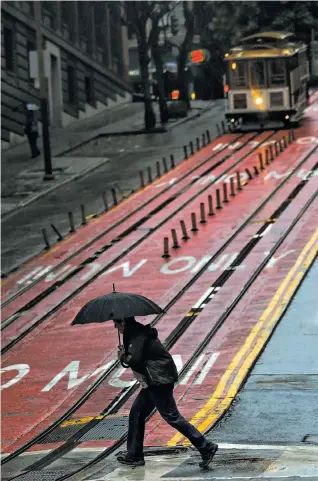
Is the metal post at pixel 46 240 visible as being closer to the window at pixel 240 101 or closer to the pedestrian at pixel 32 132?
the pedestrian at pixel 32 132

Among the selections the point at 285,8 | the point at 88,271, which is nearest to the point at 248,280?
the point at 88,271

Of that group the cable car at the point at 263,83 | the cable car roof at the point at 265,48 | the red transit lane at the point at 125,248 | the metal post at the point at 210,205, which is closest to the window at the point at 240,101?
the cable car at the point at 263,83

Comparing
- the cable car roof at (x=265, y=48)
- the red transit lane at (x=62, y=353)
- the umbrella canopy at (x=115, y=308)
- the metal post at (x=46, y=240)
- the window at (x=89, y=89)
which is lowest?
the red transit lane at (x=62, y=353)

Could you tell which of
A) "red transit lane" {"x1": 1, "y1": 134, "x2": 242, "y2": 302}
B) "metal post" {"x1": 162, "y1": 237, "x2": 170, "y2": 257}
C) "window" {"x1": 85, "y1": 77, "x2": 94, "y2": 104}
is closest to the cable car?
"red transit lane" {"x1": 1, "y1": 134, "x2": 242, "y2": 302}

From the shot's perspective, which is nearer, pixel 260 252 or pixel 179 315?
pixel 179 315

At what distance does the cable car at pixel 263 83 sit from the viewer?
52.4 meters

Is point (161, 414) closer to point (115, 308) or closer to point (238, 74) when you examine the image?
point (115, 308)

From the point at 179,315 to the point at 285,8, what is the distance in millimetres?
50809

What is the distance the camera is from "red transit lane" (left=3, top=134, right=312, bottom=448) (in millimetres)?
19062

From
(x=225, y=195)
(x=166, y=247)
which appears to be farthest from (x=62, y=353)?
(x=225, y=195)

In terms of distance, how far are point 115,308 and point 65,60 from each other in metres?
53.7

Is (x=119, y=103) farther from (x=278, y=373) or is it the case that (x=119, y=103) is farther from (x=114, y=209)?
(x=278, y=373)

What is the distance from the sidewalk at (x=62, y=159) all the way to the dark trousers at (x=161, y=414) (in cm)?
2725

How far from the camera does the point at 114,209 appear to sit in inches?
1540
